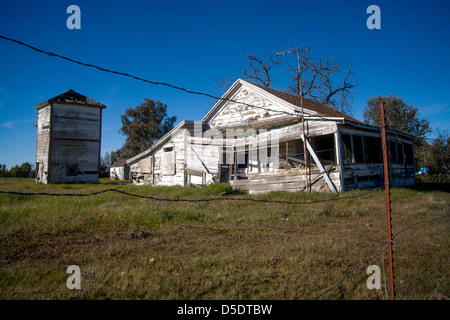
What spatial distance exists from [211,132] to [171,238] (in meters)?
10.1

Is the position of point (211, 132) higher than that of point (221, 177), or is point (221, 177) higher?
point (211, 132)

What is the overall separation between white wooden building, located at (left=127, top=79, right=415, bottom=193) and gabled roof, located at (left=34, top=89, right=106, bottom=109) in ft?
30.6

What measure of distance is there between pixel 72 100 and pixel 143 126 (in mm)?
20116

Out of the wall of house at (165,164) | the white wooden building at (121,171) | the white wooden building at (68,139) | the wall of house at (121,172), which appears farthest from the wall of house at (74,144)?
the wall of house at (121,172)

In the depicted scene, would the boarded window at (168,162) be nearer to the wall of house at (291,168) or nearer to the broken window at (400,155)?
the wall of house at (291,168)

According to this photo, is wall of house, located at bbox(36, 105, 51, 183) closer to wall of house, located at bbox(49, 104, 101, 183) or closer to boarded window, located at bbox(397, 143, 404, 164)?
wall of house, located at bbox(49, 104, 101, 183)

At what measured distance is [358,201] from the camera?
906 cm

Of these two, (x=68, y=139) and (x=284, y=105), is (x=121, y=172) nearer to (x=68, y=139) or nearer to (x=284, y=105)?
(x=68, y=139)

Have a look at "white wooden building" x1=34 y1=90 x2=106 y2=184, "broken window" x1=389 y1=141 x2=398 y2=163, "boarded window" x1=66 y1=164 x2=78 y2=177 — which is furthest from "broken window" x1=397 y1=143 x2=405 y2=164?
"boarded window" x1=66 y1=164 x2=78 y2=177

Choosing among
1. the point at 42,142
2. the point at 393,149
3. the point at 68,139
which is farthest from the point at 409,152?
the point at 42,142

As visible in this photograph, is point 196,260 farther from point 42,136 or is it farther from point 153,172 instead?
point 42,136

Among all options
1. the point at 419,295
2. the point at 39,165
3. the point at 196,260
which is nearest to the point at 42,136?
the point at 39,165

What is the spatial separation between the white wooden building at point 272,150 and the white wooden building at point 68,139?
7917 millimetres

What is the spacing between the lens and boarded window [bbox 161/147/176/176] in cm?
1592
